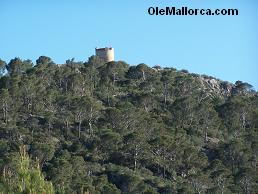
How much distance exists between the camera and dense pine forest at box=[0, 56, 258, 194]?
33.6m

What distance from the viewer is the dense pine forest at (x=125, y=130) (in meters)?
33.6

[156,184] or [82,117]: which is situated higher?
[82,117]

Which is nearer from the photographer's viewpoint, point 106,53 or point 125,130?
point 125,130

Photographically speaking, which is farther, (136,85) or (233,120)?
(136,85)

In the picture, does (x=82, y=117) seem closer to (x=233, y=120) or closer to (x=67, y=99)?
(x=67, y=99)

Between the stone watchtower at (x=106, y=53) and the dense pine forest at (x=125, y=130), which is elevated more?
the stone watchtower at (x=106, y=53)

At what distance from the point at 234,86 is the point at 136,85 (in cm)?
1263

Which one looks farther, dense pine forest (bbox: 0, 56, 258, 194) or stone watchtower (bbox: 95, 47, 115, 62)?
stone watchtower (bbox: 95, 47, 115, 62)

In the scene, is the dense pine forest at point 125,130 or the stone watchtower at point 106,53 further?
the stone watchtower at point 106,53

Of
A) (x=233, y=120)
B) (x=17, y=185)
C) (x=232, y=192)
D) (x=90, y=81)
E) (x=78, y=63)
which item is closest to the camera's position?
(x=17, y=185)

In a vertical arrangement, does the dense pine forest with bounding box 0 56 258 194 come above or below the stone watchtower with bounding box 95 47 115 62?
below

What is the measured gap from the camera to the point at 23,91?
43.0 m

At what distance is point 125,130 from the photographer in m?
Result: 40.6

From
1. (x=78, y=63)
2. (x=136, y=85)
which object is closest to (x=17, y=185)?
(x=136, y=85)
